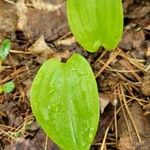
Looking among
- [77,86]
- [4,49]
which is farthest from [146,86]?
[4,49]

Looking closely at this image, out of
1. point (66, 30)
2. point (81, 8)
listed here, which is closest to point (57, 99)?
point (81, 8)

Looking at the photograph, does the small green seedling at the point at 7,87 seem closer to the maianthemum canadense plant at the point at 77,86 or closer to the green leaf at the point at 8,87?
the green leaf at the point at 8,87

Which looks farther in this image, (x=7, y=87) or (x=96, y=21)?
(x=7, y=87)

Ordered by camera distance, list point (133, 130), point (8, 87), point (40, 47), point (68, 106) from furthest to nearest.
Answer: point (40, 47) < point (8, 87) < point (133, 130) < point (68, 106)

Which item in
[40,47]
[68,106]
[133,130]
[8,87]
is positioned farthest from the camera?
[40,47]

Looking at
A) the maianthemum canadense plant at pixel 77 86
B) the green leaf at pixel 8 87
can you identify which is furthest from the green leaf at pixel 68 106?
the green leaf at pixel 8 87

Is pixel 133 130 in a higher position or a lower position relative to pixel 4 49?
lower

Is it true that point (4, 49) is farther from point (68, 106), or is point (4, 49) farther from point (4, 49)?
point (68, 106)
